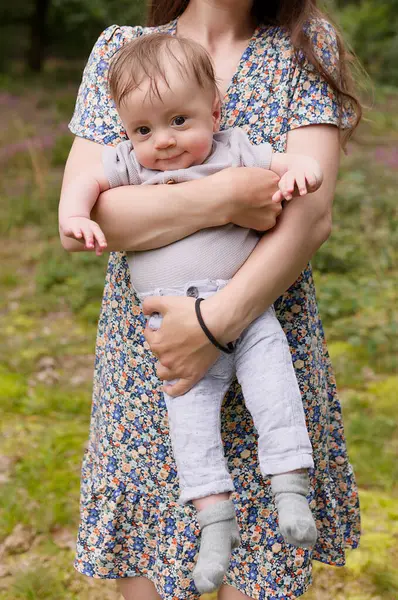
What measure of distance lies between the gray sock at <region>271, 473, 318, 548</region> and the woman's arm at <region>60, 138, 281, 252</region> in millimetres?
544

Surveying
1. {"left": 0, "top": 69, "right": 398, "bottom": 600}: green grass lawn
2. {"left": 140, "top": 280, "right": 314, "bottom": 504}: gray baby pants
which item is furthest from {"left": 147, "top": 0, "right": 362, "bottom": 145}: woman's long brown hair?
{"left": 0, "top": 69, "right": 398, "bottom": 600}: green grass lawn

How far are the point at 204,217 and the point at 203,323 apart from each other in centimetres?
23

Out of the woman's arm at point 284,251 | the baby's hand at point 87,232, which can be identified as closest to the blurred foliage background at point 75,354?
the woman's arm at point 284,251

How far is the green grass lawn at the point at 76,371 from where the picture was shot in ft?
9.78

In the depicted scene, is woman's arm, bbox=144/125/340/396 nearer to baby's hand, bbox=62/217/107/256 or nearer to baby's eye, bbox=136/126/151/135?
baby's hand, bbox=62/217/107/256

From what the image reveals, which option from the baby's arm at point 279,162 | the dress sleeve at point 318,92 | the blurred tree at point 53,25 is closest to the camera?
the baby's arm at point 279,162

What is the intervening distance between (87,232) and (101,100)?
1.59 ft

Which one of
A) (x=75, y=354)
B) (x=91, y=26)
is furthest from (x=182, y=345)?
(x=91, y=26)

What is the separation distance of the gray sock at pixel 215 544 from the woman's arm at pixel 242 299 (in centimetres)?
26

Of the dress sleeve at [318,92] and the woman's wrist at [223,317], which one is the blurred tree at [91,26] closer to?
the dress sleeve at [318,92]

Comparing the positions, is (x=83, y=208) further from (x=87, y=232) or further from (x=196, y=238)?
(x=196, y=238)

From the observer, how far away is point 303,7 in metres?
1.95

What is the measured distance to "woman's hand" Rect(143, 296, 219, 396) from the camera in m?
1.65

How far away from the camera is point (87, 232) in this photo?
155 cm
